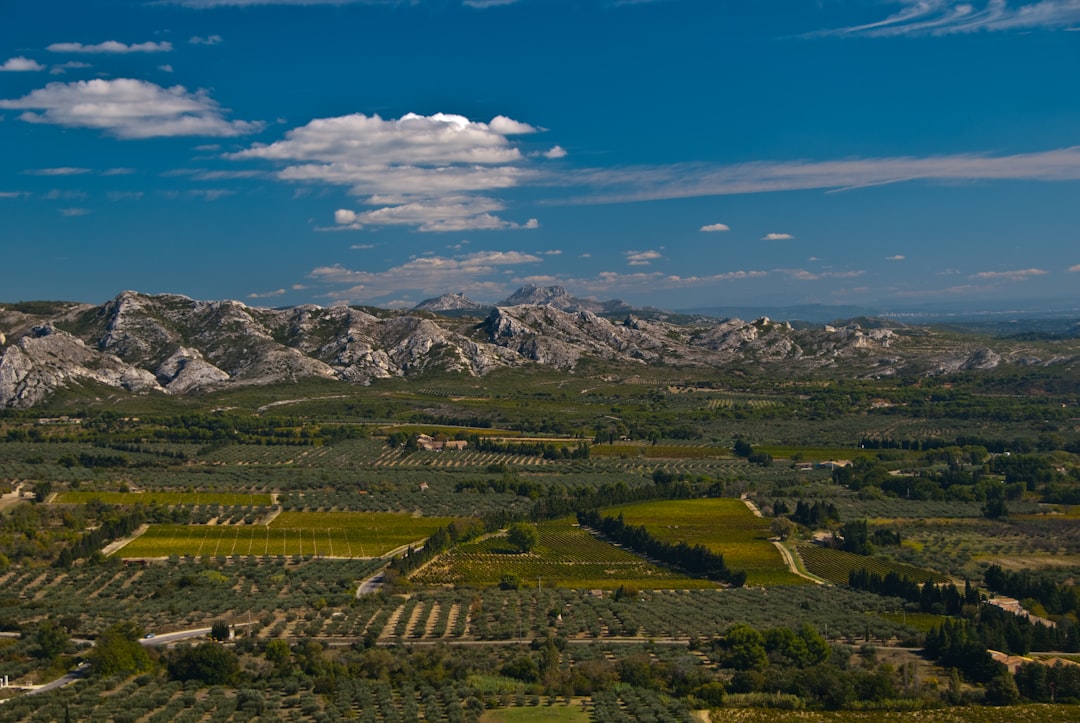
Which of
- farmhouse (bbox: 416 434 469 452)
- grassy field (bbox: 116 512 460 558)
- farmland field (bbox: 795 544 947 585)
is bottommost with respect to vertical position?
farmland field (bbox: 795 544 947 585)

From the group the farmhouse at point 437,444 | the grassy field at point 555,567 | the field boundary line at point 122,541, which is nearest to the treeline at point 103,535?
the field boundary line at point 122,541

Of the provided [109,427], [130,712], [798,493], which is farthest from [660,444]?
[130,712]

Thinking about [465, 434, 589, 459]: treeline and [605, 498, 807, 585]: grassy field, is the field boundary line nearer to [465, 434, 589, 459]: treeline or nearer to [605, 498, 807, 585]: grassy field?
[605, 498, 807, 585]: grassy field

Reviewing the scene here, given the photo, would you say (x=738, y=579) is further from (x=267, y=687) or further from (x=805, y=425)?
(x=805, y=425)

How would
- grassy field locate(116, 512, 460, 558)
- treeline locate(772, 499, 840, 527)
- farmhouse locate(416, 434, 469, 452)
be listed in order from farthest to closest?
farmhouse locate(416, 434, 469, 452) < treeline locate(772, 499, 840, 527) < grassy field locate(116, 512, 460, 558)

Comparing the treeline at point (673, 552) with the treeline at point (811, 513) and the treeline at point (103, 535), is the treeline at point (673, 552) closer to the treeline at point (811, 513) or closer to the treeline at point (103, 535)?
the treeline at point (811, 513)

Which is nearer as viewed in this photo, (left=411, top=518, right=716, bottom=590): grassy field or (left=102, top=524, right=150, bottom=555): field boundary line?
(left=411, top=518, right=716, bottom=590): grassy field

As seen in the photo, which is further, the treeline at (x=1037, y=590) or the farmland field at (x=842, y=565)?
the farmland field at (x=842, y=565)

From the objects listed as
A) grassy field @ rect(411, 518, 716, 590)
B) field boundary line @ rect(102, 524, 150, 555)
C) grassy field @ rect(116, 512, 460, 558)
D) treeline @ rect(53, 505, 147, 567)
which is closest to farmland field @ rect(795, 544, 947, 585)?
grassy field @ rect(411, 518, 716, 590)
